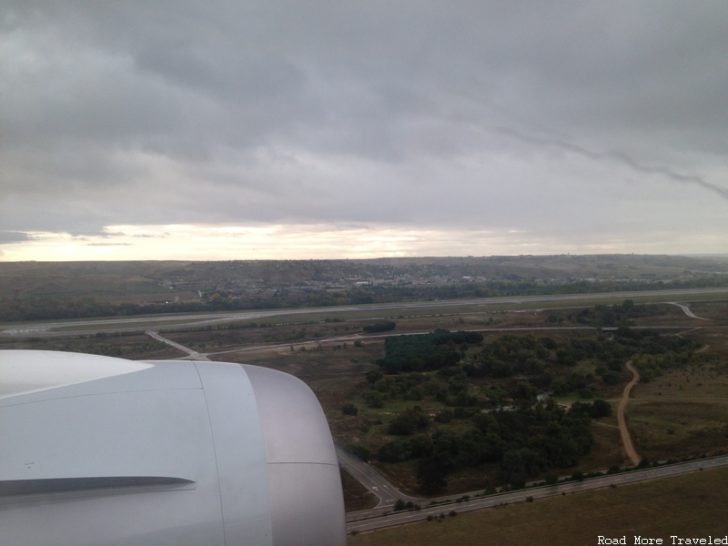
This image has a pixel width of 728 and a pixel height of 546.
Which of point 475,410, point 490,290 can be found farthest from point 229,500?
point 490,290

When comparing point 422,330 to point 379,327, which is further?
point 379,327

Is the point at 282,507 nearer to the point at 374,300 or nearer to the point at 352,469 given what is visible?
the point at 352,469

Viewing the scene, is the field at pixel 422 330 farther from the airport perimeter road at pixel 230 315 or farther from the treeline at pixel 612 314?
the airport perimeter road at pixel 230 315

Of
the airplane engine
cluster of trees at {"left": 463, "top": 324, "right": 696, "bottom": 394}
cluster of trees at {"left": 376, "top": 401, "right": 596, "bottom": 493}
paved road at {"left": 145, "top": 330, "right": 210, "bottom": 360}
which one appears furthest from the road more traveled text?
paved road at {"left": 145, "top": 330, "right": 210, "bottom": 360}

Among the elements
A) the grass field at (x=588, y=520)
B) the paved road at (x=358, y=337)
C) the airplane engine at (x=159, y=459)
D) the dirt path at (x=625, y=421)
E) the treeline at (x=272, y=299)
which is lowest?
the dirt path at (x=625, y=421)

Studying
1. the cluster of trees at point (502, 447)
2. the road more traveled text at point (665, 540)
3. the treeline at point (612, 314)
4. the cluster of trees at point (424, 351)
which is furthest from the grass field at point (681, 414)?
the treeline at point (612, 314)

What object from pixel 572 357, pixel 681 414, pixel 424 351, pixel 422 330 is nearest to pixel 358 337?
pixel 422 330

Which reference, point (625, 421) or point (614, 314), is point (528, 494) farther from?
point (614, 314)
